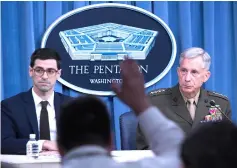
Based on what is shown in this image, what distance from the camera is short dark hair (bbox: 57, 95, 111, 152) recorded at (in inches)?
41.5

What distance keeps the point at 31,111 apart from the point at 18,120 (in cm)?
10

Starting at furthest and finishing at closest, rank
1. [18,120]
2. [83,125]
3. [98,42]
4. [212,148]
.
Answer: [98,42]
[18,120]
[83,125]
[212,148]

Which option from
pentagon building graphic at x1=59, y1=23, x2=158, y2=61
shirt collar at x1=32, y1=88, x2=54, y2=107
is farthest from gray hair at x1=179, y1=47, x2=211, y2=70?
shirt collar at x1=32, y1=88, x2=54, y2=107

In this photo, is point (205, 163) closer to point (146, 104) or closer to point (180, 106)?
point (146, 104)

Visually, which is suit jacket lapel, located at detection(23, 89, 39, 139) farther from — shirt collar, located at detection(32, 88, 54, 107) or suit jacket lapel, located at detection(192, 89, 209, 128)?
suit jacket lapel, located at detection(192, 89, 209, 128)

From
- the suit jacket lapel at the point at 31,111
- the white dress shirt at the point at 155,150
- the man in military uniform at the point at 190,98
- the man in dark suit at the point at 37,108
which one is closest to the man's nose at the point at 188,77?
the man in military uniform at the point at 190,98

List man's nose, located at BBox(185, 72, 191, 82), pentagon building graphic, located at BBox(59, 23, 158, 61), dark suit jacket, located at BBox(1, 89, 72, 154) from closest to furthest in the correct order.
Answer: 1. dark suit jacket, located at BBox(1, 89, 72, 154)
2. man's nose, located at BBox(185, 72, 191, 82)
3. pentagon building graphic, located at BBox(59, 23, 158, 61)

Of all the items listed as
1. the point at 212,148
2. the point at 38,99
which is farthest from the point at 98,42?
the point at 212,148

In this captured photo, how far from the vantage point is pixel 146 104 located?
1.06 metres

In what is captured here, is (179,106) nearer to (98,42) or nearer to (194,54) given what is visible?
(194,54)

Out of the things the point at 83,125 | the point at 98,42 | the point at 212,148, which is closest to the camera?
the point at 212,148

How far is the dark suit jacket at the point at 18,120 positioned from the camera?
2.95 m

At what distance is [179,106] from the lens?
331 cm

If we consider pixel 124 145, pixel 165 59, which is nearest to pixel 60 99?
pixel 124 145
